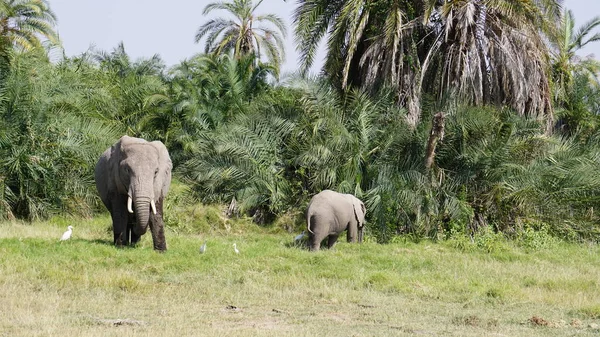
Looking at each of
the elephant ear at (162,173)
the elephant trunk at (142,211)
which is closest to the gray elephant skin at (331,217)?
the elephant ear at (162,173)

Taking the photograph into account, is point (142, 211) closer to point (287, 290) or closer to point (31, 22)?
point (287, 290)

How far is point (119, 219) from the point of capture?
15.3 m

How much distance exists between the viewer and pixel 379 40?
2302 cm

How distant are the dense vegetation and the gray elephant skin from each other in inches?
69.4

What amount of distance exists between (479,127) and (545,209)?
8.41 ft

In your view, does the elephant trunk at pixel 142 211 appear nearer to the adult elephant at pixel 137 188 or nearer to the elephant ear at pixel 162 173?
the adult elephant at pixel 137 188

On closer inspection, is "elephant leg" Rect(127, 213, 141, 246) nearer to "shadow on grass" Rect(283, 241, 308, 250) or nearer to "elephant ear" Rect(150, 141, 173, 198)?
"elephant ear" Rect(150, 141, 173, 198)

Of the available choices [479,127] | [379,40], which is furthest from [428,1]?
[479,127]

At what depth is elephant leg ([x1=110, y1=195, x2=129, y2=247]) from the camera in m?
15.3

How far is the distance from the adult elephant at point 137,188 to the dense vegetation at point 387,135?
5.80m

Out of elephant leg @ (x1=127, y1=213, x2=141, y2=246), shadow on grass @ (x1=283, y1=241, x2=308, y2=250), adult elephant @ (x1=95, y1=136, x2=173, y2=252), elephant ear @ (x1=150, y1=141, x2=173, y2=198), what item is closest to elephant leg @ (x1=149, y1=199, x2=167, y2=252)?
adult elephant @ (x1=95, y1=136, x2=173, y2=252)

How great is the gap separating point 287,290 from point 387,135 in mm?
9890

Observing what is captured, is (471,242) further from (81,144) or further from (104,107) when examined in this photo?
(104,107)

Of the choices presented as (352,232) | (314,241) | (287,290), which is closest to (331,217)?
(314,241)
